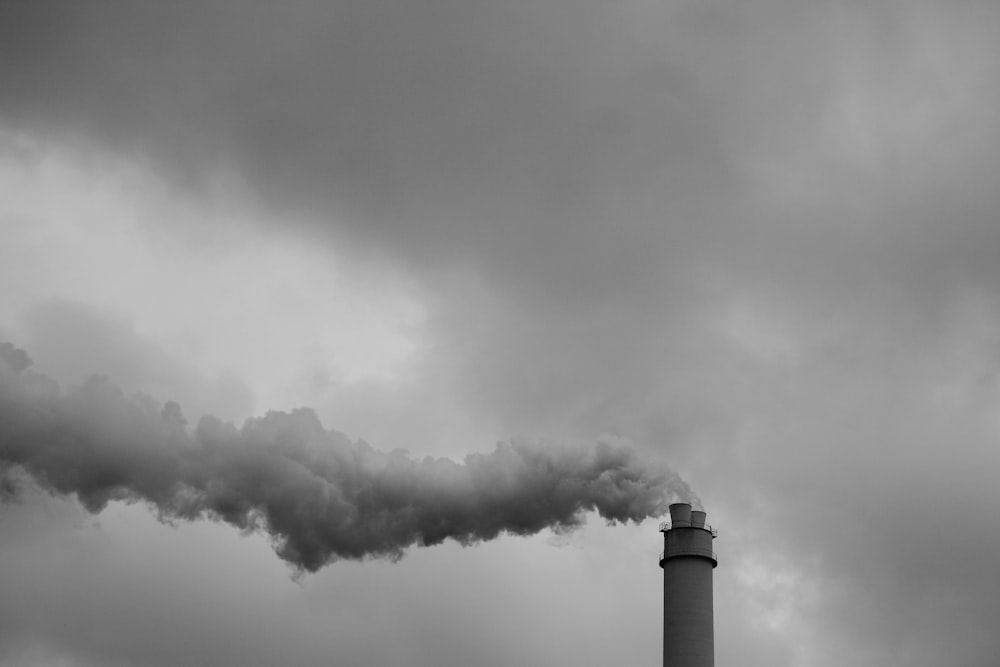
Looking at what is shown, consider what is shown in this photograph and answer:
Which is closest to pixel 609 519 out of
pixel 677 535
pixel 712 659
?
pixel 677 535

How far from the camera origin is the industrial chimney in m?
65.3

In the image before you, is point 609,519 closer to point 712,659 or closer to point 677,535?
point 677,535

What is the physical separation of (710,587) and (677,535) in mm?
3201

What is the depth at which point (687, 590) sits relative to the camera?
66.0 metres

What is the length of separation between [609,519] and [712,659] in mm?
9259

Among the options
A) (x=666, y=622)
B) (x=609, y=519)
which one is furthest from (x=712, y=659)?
(x=609, y=519)

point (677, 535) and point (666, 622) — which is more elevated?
point (677, 535)

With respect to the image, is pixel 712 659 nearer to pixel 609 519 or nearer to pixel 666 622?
pixel 666 622

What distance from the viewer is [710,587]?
219 feet

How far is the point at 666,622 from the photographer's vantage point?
6638 centimetres

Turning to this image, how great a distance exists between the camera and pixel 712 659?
216 feet

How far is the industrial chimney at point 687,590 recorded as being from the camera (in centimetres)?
6531

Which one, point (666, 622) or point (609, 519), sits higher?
point (609, 519)

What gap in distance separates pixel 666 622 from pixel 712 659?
2.99 metres
